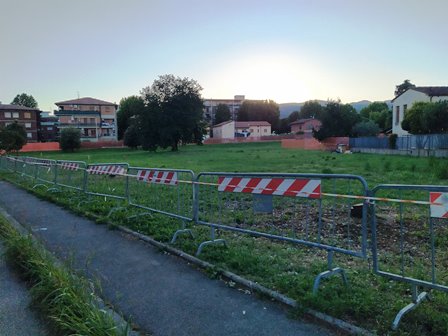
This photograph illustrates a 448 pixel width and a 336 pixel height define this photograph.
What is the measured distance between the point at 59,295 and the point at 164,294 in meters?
1.21

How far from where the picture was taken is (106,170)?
403 inches

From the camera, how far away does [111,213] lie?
9.02 m

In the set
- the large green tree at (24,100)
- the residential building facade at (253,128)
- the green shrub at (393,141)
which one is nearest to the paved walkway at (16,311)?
the green shrub at (393,141)

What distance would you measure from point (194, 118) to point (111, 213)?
175 ft

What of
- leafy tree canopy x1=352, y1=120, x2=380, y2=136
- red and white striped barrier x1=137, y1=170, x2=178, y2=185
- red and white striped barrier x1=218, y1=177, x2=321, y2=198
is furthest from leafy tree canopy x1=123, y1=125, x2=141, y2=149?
red and white striped barrier x1=218, y1=177, x2=321, y2=198

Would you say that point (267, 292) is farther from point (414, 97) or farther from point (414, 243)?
point (414, 97)

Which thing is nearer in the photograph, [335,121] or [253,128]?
[335,121]

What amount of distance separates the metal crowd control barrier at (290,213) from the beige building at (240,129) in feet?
329

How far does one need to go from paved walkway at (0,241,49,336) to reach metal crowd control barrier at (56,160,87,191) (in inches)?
262

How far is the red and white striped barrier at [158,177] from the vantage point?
7141 millimetres

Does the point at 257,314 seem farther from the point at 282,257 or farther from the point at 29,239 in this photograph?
the point at 29,239

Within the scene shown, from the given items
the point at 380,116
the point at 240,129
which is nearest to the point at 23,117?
the point at 240,129

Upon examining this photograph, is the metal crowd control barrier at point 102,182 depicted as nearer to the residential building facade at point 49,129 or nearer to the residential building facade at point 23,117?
the residential building facade at point 23,117

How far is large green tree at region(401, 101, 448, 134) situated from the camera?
3803 cm
